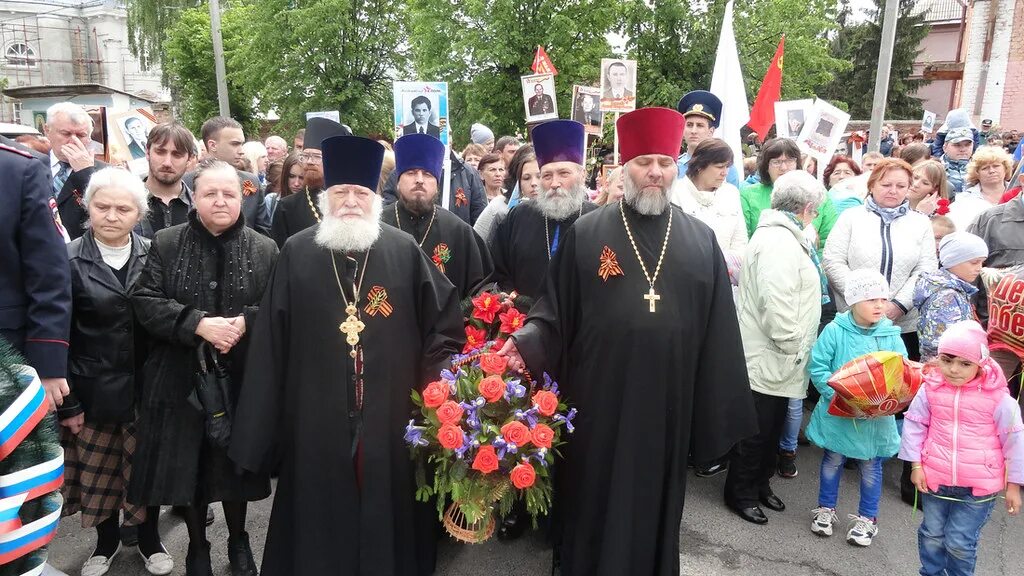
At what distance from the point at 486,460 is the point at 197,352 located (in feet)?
5.19

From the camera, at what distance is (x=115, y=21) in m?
46.0

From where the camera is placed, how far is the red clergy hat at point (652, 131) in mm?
3344

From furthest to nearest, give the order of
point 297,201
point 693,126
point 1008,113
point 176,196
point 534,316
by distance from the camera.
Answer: point 1008,113 < point 693,126 < point 297,201 < point 176,196 < point 534,316

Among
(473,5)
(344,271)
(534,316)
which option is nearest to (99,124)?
(344,271)

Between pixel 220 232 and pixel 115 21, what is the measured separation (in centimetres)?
5241

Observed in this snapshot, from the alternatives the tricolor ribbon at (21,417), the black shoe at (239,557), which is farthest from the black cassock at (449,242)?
the tricolor ribbon at (21,417)

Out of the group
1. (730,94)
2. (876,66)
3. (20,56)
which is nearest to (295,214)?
(730,94)

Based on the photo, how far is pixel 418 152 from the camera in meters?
4.72

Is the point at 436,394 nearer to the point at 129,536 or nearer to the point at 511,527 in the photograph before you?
the point at 511,527

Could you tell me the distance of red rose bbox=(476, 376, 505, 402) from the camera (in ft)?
Answer: 9.96

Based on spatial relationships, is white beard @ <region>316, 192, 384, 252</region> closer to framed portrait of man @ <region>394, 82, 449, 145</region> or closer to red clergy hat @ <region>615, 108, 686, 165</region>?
red clergy hat @ <region>615, 108, 686, 165</region>

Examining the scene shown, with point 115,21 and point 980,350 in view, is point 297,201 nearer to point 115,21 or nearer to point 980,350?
point 980,350

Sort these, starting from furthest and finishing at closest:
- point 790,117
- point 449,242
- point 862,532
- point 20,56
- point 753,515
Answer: point 20,56 → point 790,117 → point 449,242 → point 753,515 → point 862,532

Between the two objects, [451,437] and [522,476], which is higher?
[451,437]
